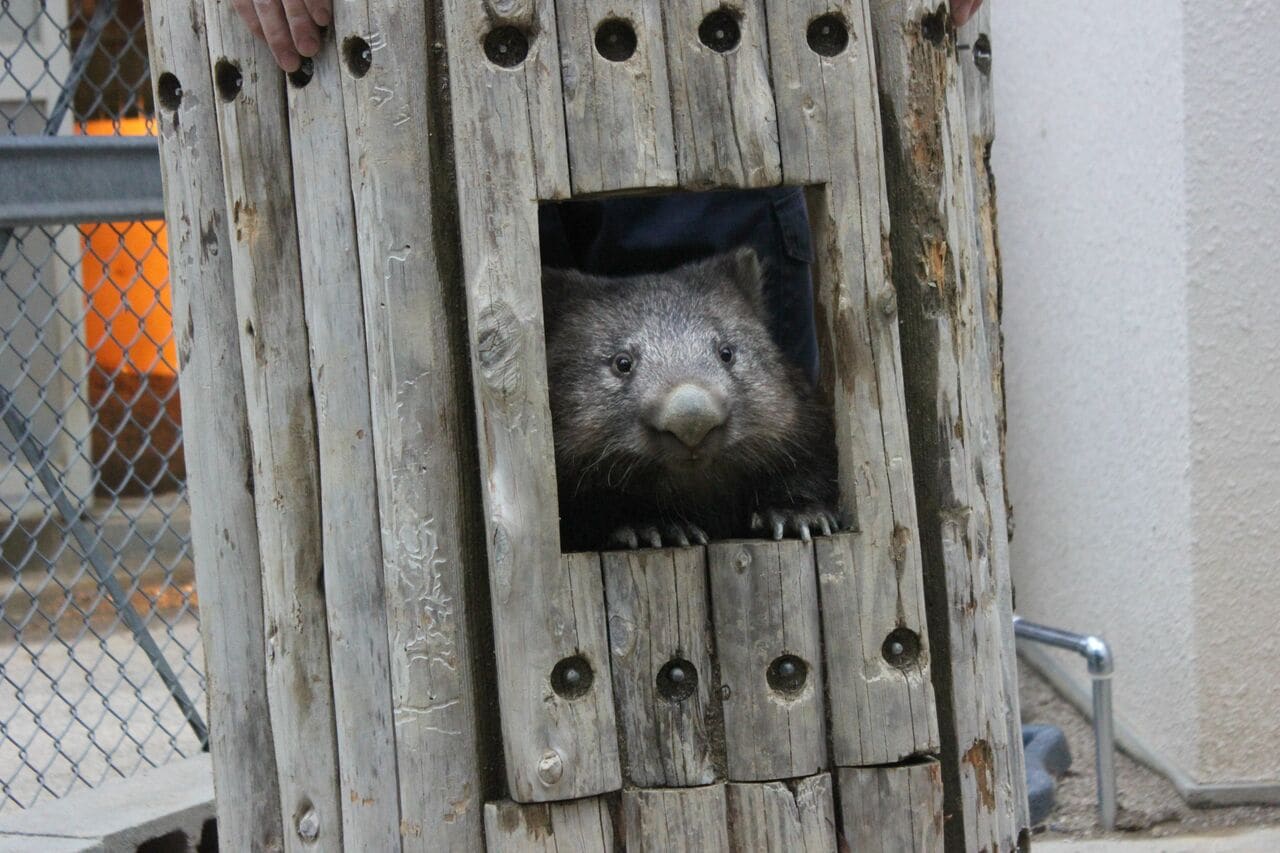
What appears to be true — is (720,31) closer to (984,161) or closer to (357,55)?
(357,55)

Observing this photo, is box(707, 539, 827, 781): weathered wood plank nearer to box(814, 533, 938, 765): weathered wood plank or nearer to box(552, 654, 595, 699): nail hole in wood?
box(814, 533, 938, 765): weathered wood plank

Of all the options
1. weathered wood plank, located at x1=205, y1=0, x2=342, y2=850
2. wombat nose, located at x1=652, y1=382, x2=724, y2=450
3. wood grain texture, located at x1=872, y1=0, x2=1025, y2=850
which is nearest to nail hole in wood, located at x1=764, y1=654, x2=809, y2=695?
wood grain texture, located at x1=872, y1=0, x2=1025, y2=850

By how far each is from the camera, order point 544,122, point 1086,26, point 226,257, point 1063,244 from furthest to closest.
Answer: point 1063,244, point 1086,26, point 226,257, point 544,122

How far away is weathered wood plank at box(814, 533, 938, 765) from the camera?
2.98m

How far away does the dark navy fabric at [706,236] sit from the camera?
4.06 m

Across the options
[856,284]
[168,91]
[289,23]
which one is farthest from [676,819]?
[168,91]

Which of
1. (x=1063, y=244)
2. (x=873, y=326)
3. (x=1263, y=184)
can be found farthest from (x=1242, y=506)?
(x=873, y=326)

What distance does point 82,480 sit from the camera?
11305 mm

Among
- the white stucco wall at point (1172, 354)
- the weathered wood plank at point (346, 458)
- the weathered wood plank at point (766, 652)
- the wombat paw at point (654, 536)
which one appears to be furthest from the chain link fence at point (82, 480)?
the white stucco wall at point (1172, 354)

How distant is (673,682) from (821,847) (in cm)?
43

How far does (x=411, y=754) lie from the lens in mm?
2986

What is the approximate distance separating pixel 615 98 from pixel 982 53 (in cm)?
156

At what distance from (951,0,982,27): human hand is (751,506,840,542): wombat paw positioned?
1.14 meters

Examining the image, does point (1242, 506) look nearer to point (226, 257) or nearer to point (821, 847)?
point (821, 847)
